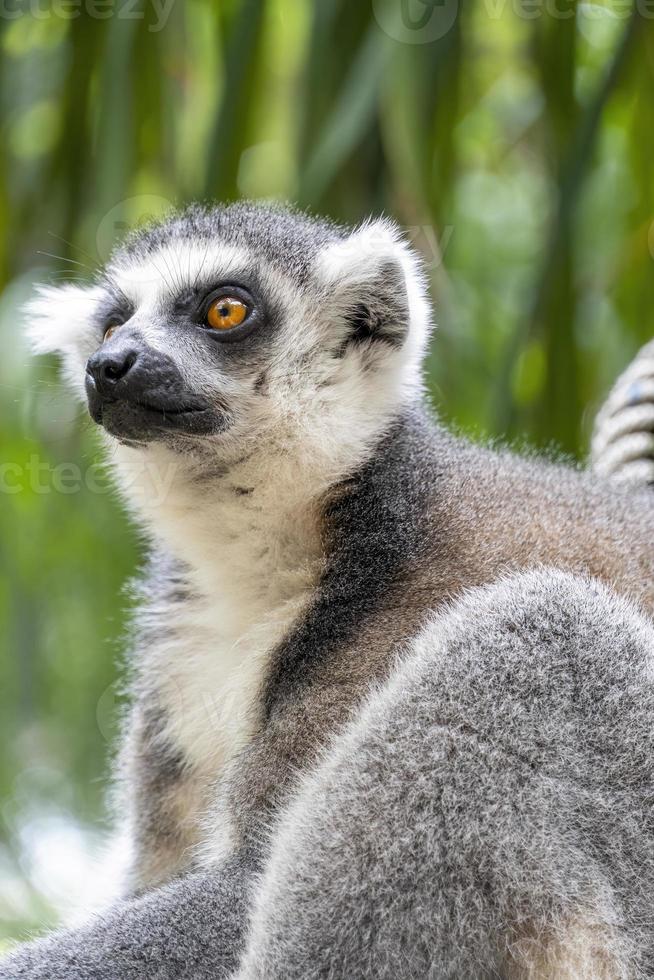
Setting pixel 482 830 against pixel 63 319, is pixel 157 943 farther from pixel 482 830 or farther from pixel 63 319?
pixel 63 319

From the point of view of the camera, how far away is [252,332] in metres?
3.05

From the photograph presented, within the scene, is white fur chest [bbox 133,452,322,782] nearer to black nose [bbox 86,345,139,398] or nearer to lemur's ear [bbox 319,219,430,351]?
black nose [bbox 86,345,139,398]

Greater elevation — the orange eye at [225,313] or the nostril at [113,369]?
the nostril at [113,369]

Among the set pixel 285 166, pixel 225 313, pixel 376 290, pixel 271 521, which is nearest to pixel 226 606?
pixel 271 521

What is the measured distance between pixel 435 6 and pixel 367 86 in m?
0.41

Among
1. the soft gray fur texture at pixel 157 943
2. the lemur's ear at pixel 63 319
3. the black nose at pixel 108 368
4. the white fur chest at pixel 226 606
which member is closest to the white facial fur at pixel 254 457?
the white fur chest at pixel 226 606

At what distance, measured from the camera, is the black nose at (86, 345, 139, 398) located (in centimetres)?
281

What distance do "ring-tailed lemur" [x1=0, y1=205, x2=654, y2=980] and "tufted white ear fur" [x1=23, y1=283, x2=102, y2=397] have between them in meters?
0.03

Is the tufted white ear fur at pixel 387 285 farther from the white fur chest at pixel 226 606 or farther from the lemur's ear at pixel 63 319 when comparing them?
the lemur's ear at pixel 63 319

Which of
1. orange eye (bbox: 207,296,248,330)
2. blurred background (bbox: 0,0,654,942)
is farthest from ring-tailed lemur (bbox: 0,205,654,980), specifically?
blurred background (bbox: 0,0,654,942)

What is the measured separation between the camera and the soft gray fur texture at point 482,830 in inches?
82.1

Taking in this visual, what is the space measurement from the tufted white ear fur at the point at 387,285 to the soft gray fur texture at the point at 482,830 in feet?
3.23

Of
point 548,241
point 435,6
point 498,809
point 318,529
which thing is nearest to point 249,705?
point 318,529

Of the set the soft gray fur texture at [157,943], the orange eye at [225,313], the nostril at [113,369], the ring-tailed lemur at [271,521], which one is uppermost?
the nostril at [113,369]
